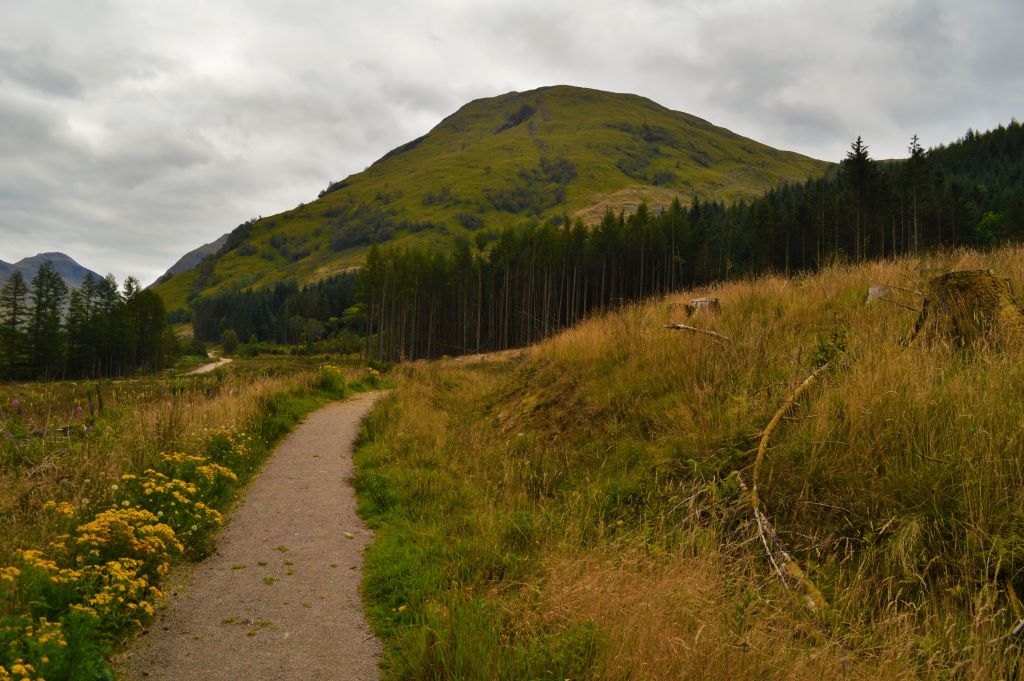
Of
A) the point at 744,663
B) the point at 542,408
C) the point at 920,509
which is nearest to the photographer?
the point at 744,663

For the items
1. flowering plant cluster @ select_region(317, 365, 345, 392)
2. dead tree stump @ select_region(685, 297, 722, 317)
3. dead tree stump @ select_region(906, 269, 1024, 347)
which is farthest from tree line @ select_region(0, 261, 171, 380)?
dead tree stump @ select_region(906, 269, 1024, 347)

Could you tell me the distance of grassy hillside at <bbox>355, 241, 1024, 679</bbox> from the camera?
3107mm

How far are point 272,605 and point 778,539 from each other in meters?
4.60

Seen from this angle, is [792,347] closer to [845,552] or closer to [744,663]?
[845,552]

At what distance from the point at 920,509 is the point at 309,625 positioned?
16.8 feet

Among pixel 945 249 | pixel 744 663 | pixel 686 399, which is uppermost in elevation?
pixel 945 249

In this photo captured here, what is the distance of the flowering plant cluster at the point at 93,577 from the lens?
3322mm

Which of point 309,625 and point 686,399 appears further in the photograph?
point 686,399

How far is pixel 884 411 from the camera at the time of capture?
15.2 feet

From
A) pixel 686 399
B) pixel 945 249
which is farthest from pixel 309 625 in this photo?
Answer: pixel 945 249

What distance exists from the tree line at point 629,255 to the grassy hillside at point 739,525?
48636 millimetres

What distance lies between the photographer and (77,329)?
71688mm

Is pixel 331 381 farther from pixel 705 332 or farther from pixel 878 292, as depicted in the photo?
pixel 878 292

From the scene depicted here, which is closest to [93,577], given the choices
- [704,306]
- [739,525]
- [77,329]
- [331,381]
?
[739,525]
